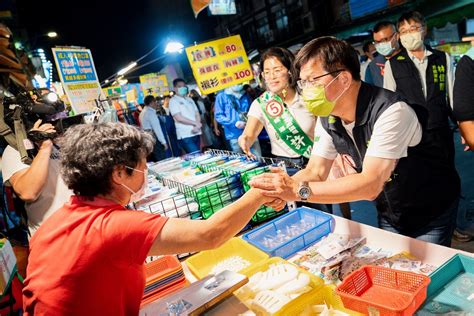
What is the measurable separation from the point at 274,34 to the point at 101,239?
24.0 metres

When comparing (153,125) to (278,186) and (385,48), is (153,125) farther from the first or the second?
(278,186)

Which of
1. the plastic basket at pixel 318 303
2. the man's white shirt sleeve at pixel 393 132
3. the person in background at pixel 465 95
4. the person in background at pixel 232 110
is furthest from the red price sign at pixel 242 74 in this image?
the plastic basket at pixel 318 303

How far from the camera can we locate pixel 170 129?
948cm

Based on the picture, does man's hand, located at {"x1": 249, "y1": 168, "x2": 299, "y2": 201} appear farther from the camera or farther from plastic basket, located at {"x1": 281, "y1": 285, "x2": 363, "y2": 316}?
the camera

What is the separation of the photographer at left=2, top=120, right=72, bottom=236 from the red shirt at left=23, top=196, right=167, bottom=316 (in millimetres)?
1271

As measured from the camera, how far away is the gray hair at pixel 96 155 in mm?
1397

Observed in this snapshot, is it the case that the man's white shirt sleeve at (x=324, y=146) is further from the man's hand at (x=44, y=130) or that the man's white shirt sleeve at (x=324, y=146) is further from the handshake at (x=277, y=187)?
the man's hand at (x=44, y=130)

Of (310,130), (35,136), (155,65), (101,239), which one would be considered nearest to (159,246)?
(101,239)

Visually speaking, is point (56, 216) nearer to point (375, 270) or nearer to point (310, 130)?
point (375, 270)

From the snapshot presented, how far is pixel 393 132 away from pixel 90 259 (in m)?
1.52

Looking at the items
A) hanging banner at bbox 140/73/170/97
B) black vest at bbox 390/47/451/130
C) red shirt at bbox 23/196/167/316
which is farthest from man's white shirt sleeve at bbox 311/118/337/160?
hanging banner at bbox 140/73/170/97

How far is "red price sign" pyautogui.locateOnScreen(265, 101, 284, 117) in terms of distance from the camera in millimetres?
3229

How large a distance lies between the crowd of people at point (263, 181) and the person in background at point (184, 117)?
16.8 ft

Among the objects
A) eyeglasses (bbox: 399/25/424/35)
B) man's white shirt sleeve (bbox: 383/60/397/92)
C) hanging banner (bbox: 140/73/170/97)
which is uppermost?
hanging banner (bbox: 140/73/170/97)
